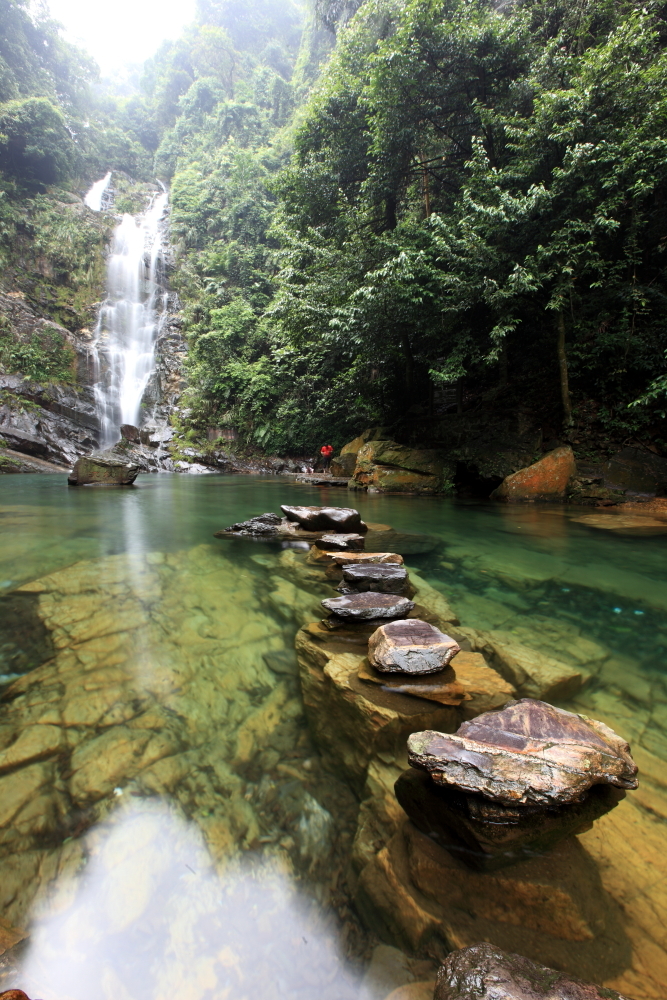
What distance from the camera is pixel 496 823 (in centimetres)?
120

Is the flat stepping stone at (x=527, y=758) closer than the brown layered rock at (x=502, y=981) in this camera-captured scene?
No

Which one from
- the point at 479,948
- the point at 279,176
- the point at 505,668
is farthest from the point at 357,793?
the point at 279,176

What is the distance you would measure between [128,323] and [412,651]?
25691mm

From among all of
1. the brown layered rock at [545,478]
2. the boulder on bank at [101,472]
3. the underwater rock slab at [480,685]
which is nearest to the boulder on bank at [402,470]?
the brown layered rock at [545,478]

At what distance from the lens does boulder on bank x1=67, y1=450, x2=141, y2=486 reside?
1137 centimetres

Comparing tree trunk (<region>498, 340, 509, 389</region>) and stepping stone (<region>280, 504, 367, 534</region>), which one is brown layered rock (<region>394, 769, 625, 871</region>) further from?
tree trunk (<region>498, 340, 509, 389</region>)

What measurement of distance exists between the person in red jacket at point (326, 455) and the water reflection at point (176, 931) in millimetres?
14889

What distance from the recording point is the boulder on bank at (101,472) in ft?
37.3

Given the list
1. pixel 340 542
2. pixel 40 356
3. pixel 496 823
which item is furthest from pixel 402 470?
pixel 40 356

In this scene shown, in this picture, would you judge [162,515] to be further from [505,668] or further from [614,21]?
[614,21]

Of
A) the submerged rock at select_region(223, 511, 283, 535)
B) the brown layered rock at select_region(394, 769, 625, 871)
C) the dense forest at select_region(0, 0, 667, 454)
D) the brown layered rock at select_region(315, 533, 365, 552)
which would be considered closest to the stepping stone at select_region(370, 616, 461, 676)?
the brown layered rock at select_region(394, 769, 625, 871)

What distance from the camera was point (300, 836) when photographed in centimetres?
140

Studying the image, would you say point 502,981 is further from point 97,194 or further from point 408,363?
point 97,194

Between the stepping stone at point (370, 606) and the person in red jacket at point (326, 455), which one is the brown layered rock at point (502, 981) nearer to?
the stepping stone at point (370, 606)
